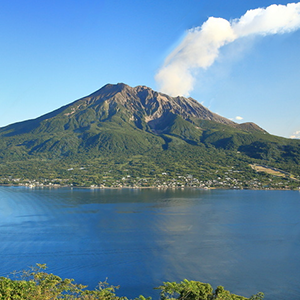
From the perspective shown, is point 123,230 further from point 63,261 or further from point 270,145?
point 270,145

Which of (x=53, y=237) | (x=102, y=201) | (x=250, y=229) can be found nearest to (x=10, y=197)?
(x=102, y=201)

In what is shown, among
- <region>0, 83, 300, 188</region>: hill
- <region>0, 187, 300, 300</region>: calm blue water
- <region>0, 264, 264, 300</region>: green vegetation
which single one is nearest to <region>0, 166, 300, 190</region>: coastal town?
<region>0, 83, 300, 188</region>: hill

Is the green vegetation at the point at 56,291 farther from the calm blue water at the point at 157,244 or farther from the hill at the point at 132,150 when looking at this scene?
the hill at the point at 132,150

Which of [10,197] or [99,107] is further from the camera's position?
[99,107]

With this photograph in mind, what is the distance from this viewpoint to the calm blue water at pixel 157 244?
91.9ft

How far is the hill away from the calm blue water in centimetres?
4560

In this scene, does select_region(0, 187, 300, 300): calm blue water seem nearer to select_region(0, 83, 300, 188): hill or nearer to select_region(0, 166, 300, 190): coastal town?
select_region(0, 166, 300, 190): coastal town

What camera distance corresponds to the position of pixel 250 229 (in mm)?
44812

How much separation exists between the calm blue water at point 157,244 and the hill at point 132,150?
45605mm

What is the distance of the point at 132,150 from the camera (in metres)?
151

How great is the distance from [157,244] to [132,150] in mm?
114618

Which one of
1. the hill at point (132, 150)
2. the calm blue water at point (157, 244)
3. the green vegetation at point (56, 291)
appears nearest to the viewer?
the green vegetation at point (56, 291)

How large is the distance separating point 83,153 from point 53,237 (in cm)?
11179

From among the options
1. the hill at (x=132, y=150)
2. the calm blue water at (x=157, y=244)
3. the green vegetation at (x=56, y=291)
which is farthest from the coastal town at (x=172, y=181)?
the green vegetation at (x=56, y=291)
